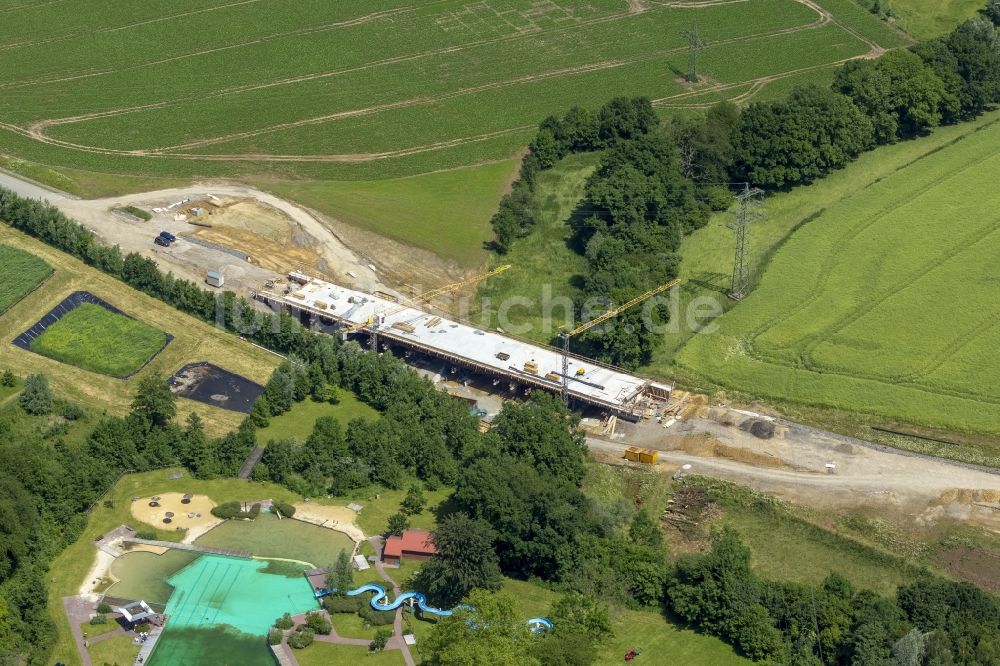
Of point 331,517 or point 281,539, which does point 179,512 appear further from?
point 331,517

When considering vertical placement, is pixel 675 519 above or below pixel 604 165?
below

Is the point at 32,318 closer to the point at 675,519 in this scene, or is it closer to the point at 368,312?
the point at 368,312

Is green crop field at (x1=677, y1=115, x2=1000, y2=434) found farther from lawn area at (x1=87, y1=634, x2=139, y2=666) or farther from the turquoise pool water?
lawn area at (x1=87, y1=634, x2=139, y2=666)

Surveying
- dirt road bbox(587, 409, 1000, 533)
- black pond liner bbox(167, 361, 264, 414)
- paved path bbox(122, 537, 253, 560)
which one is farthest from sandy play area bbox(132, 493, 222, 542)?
dirt road bbox(587, 409, 1000, 533)

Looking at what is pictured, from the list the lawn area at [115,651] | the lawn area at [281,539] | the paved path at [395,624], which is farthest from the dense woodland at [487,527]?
the lawn area at [281,539]

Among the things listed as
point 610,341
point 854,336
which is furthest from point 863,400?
point 610,341
